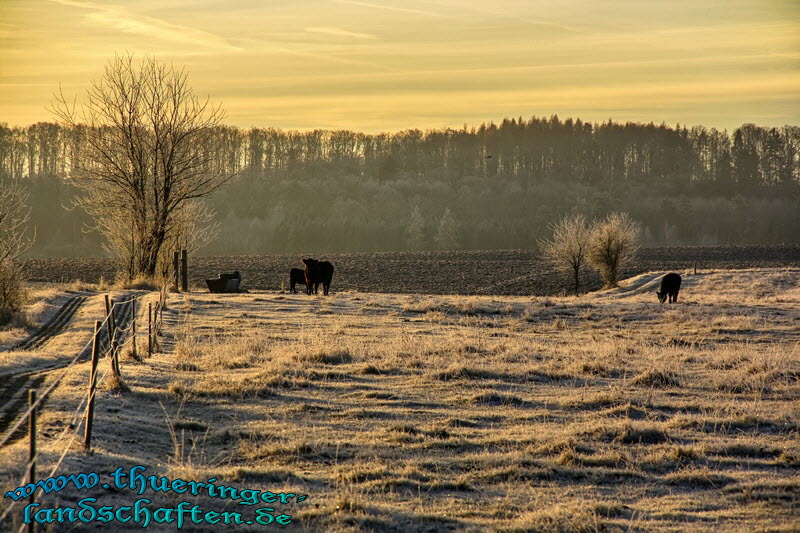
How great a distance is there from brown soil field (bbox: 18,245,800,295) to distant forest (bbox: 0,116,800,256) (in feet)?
111

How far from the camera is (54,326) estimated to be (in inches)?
966

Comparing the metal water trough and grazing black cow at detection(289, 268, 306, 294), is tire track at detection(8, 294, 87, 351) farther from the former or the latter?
grazing black cow at detection(289, 268, 306, 294)

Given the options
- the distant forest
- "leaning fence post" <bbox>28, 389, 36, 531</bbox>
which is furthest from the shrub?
the distant forest

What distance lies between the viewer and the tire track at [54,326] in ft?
67.7

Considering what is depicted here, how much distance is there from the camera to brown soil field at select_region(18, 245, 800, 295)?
194 feet

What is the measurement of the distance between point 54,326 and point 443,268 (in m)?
50.1

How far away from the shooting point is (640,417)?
12.5 m

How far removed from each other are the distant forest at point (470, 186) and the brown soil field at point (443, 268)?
3390 cm

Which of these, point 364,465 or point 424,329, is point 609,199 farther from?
point 364,465

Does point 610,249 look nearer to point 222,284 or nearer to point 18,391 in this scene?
point 222,284

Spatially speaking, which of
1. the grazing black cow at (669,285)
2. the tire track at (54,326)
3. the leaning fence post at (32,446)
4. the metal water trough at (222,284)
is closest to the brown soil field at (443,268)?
the metal water trough at (222,284)

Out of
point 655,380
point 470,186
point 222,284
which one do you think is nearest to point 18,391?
point 655,380

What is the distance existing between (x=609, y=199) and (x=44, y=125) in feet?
327

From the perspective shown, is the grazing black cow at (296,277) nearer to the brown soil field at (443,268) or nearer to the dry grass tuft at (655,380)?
the brown soil field at (443,268)
